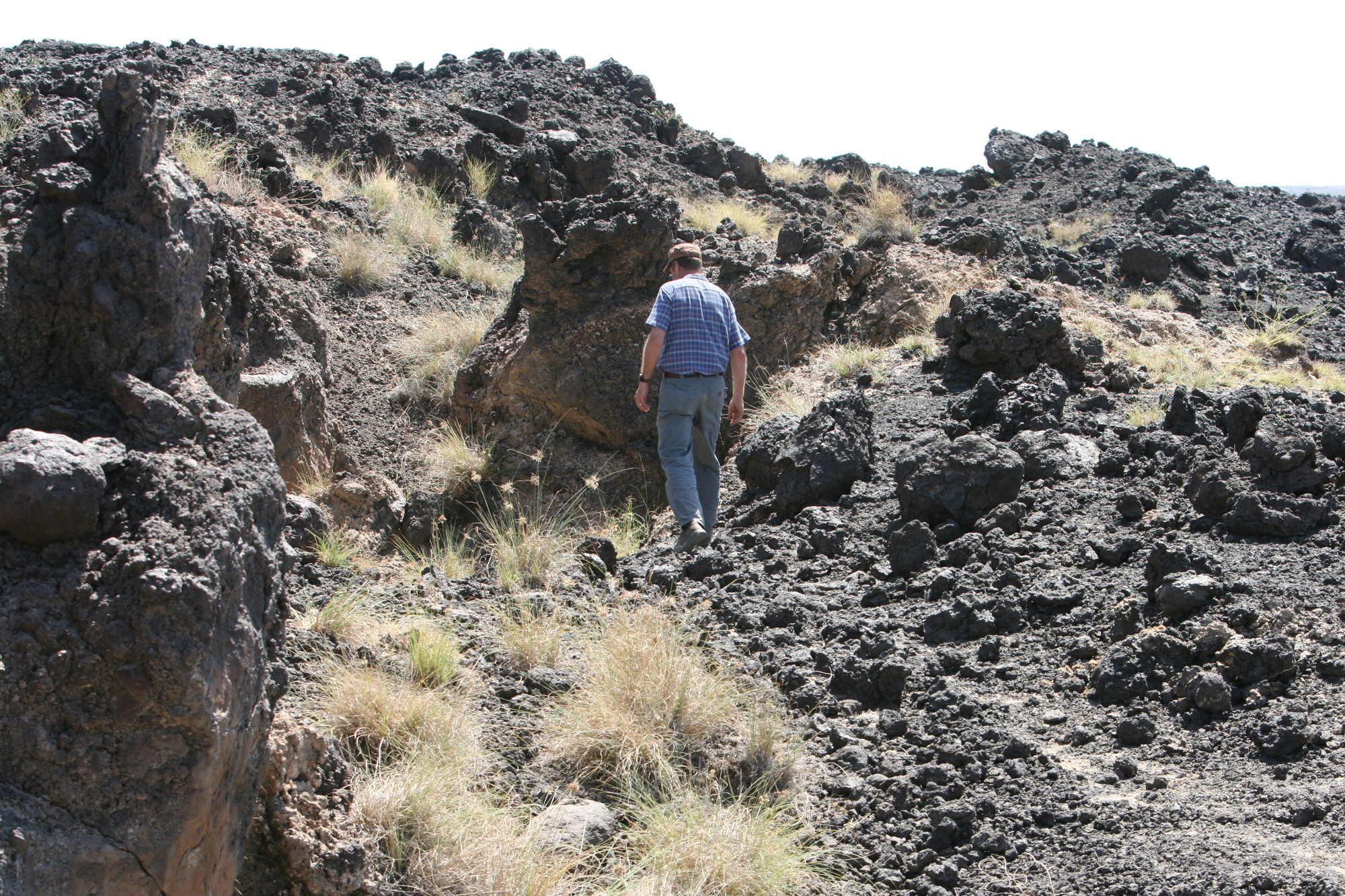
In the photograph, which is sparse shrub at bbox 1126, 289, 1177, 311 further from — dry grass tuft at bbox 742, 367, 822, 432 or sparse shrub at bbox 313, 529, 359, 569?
sparse shrub at bbox 313, 529, 359, 569

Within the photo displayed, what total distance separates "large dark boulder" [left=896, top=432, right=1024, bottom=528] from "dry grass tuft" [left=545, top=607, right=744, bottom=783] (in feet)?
5.57

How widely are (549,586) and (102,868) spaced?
10.1ft

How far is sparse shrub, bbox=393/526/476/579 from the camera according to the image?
5.49m

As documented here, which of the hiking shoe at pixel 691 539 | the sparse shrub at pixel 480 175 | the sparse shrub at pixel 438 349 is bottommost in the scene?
the hiking shoe at pixel 691 539

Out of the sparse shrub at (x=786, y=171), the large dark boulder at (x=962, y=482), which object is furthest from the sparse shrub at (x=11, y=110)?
the sparse shrub at (x=786, y=171)

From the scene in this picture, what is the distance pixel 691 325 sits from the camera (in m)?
5.71

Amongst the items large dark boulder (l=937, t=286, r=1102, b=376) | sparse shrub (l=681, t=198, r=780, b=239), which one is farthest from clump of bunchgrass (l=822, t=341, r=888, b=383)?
sparse shrub (l=681, t=198, r=780, b=239)

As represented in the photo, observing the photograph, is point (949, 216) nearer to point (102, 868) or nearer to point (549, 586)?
point (549, 586)

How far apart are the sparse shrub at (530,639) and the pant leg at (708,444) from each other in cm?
157

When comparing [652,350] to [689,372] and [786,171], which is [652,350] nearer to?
[689,372]

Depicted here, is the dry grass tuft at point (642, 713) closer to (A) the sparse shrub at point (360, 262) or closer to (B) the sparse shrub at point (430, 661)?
(B) the sparse shrub at point (430, 661)

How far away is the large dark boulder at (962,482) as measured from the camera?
518 cm

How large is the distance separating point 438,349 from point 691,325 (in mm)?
3641

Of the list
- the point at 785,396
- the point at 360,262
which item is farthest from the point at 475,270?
the point at 785,396
